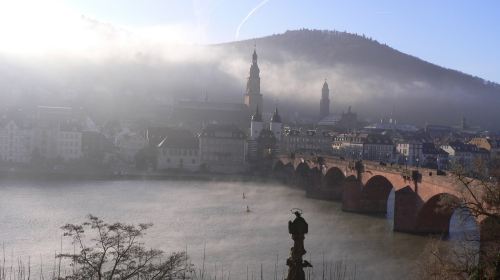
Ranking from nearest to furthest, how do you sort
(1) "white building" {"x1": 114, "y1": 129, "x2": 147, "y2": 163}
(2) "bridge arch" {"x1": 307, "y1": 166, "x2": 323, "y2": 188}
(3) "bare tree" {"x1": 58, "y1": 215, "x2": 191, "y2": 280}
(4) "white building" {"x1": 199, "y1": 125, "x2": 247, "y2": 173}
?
(3) "bare tree" {"x1": 58, "y1": 215, "x2": 191, "y2": 280}
(2) "bridge arch" {"x1": 307, "y1": 166, "x2": 323, "y2": 188}
(4) "white building" {"x1": 199, "y1": 125, "x2": 247, "y2": 173}
(1) "white building" {"x1": 114, "y1": 129, "x2": 147, "y2": 163}

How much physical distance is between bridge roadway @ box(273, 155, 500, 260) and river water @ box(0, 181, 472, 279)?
1.74m

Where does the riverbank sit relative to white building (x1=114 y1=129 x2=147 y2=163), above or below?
below

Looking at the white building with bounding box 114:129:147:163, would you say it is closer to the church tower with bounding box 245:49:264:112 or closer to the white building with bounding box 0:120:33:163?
the white building with bounding box 0:120:33:163

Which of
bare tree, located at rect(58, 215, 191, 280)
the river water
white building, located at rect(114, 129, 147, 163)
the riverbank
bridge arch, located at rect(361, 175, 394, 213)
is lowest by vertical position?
the river water

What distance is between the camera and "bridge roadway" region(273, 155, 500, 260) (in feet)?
128

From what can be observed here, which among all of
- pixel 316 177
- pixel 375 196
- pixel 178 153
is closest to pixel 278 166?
pixel 178 153

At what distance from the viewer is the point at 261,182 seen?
8694cm

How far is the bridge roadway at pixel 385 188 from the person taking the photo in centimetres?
3916

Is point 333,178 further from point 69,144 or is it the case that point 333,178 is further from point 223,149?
point 69,144

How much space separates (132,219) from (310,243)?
46.2 feet

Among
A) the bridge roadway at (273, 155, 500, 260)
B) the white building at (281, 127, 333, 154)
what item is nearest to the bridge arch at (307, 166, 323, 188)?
the bridge roadway at (273, 155, 500, 260)

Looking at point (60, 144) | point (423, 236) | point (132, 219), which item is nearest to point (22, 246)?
point (132, 219)

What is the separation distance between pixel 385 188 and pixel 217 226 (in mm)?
19619

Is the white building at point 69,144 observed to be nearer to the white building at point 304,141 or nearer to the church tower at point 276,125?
the church tower at point 276,125
